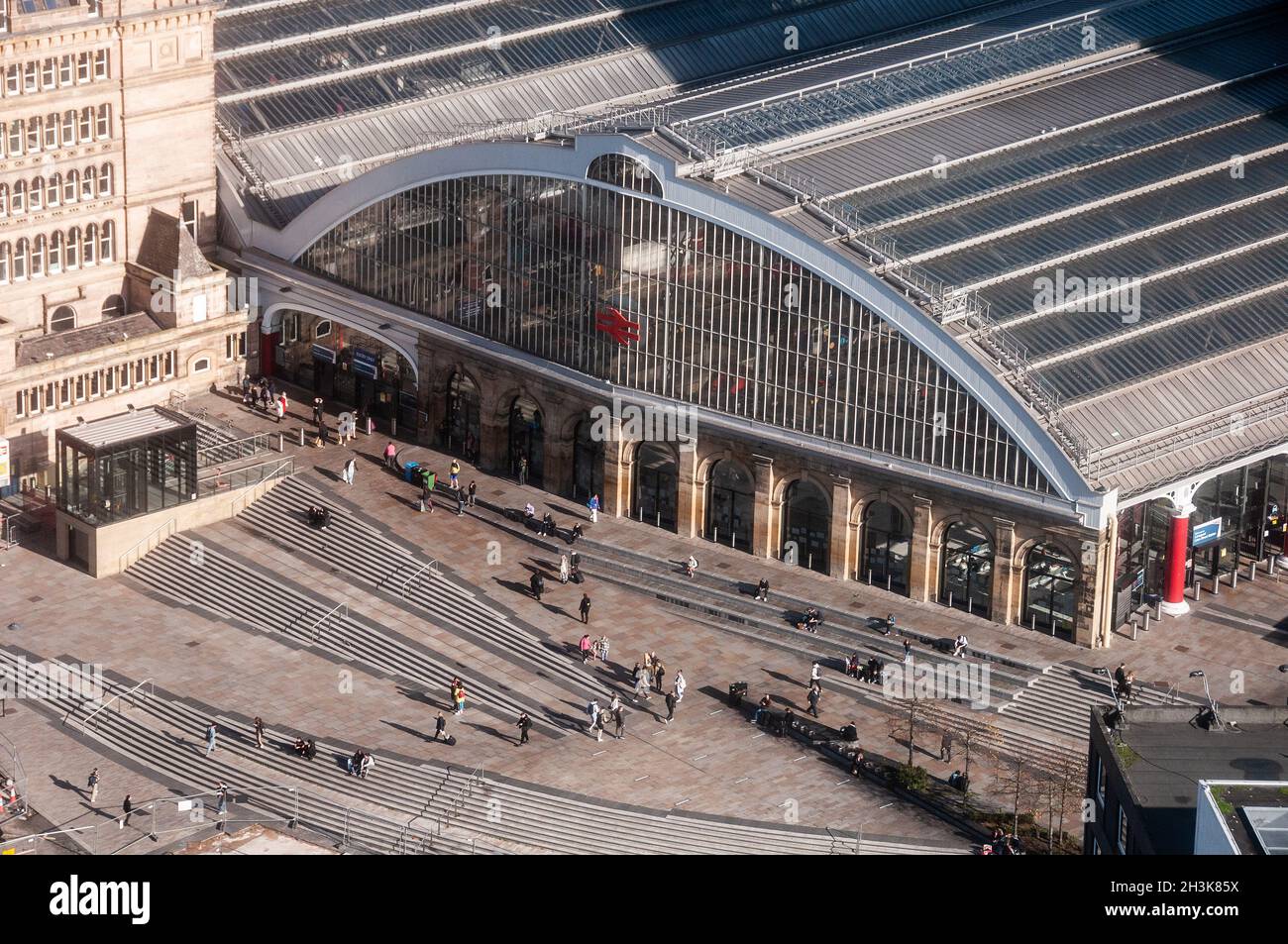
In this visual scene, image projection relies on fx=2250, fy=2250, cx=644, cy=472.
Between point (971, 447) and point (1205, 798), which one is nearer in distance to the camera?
point (1205, 798)

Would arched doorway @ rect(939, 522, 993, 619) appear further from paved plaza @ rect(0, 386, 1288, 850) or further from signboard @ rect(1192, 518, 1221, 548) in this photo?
signboard @ rect(1192, 518, 1221, 548)

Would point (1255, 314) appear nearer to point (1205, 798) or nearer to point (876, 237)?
point (876, 237)

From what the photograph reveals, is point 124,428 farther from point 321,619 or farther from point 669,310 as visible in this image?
point 669,310

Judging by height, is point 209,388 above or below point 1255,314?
below

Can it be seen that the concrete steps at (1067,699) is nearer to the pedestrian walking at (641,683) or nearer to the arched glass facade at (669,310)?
the arched glass facade at (669,310)

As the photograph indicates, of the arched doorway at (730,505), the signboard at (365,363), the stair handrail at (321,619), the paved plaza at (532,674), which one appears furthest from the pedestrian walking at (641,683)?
the signboard at (365,363)

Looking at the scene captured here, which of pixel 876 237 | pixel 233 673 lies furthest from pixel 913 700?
pixel 233 673

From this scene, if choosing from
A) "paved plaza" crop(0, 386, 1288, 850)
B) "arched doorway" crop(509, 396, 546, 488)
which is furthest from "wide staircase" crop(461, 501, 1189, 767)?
"arched doorway" crop(509, 396, 546, 488)
